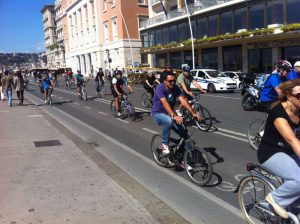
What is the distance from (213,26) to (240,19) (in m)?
4.26

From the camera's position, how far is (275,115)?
12.9 ft

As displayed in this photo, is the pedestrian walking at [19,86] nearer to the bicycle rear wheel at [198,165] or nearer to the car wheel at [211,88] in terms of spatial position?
the car wheel at [211,88]

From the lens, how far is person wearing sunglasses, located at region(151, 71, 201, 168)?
22.9 feet

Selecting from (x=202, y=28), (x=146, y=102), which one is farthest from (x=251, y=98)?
(x=202, y=28)

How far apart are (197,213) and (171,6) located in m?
49.2

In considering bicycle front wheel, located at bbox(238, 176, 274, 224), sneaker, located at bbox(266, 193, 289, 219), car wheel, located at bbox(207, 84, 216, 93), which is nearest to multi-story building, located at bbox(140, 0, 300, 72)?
car wheel, located at bbox(207, 84, 216, 93)

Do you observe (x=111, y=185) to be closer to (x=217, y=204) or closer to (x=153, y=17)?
A: (x=217, y=204)

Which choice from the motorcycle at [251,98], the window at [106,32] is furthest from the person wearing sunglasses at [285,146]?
the window at [106,32]

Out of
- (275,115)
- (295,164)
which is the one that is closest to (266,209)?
(295,164)

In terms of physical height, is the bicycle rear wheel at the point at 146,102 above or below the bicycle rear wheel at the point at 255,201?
below

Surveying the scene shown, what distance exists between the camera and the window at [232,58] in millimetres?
37969

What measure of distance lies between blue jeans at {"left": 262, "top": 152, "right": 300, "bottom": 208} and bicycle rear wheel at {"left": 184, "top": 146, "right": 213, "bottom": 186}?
220 cm

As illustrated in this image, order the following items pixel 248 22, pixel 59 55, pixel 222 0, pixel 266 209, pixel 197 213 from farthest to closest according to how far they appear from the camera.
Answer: pixel 59 55 < pixel 222 0 < pixel 248 22 < pixel 197 213 < pixel 266 209

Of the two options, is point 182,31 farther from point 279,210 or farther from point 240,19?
point 279,210
